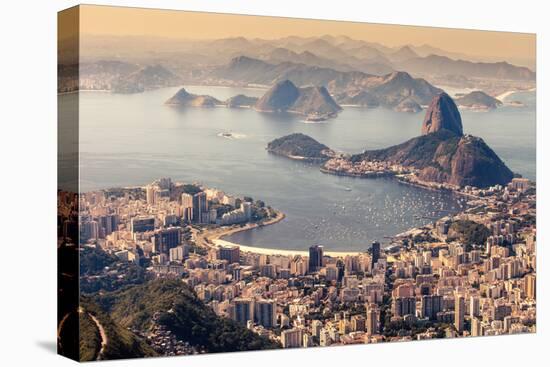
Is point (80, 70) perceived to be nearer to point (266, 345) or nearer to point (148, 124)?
point (148, 124)

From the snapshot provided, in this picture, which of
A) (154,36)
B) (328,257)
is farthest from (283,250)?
(154,36)

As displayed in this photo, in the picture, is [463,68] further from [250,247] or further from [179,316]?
[179,316]

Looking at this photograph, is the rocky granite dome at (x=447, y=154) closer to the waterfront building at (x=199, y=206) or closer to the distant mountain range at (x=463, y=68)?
the distant mountain range at (x=463, y=68)

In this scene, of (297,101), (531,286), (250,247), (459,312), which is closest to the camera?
(250,247)

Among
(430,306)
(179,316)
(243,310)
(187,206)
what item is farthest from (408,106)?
(179,316)

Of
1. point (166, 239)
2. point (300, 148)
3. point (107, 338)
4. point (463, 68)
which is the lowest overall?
point (107, 338)

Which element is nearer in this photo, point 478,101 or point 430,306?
point 430,306

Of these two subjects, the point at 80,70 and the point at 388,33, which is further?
the point at 388,33

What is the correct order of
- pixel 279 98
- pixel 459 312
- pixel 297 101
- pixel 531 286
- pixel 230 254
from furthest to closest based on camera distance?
pixel 531 286, pixel 459 312, pixel 297 101, pixel 279 98, pixel 230 254
